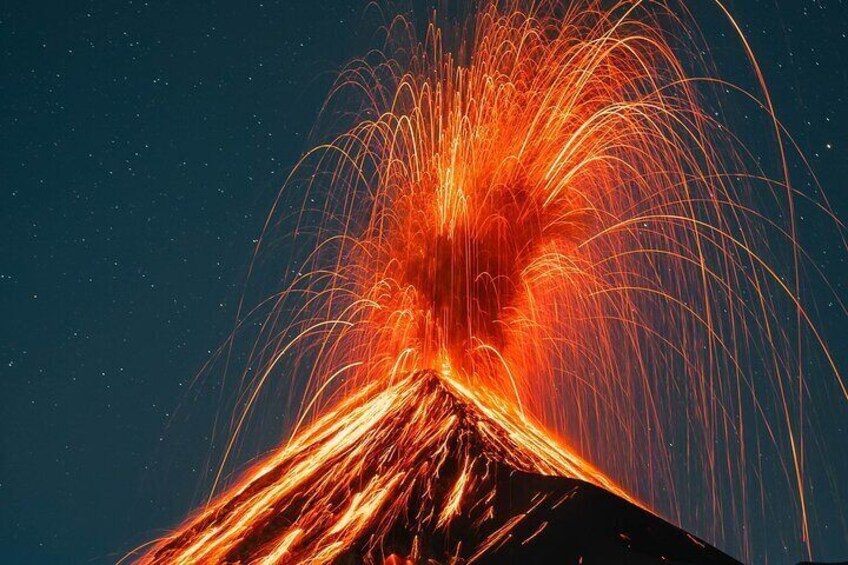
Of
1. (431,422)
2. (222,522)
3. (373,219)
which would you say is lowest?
(222,522)

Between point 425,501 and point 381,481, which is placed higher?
point 425,501

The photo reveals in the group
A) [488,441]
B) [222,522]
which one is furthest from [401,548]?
[222,522]

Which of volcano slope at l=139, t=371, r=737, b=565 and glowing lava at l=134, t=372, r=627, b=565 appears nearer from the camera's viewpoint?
volcano slope at l=139, t=371, r=737, b=565

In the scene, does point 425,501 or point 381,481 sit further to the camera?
point 381,481

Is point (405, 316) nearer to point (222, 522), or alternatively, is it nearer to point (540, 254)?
point (540, 254)

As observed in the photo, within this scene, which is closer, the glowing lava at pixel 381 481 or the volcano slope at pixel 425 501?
the volcano slope at pixel 425 501

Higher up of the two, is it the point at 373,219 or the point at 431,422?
the point at 373,219

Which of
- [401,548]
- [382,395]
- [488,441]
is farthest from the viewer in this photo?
[382,395]

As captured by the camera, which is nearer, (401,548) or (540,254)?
(401,548)
